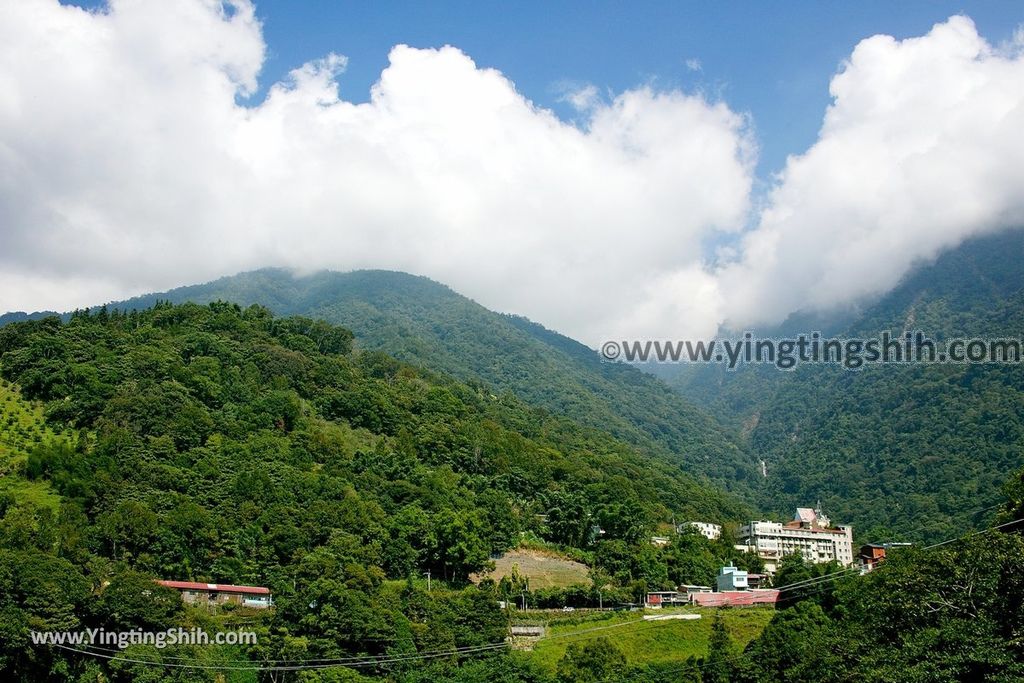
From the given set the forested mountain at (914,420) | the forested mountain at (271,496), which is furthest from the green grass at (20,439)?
the forested mountain at (914,420)

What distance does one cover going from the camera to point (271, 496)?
136ft

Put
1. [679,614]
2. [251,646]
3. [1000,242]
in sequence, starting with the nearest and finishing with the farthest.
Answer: [251,646], [679,614], [1000,242]

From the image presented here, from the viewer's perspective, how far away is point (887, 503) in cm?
7838

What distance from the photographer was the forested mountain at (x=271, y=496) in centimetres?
2945

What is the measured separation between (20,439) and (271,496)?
13.2 meters

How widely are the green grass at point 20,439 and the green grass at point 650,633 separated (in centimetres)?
2159

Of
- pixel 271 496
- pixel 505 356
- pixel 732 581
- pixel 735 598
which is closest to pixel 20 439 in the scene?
pixel 271 496

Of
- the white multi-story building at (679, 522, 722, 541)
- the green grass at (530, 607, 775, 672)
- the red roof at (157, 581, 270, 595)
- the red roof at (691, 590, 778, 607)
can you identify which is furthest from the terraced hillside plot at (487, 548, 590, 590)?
the white multi-story building at (679, 522, 722, 541)

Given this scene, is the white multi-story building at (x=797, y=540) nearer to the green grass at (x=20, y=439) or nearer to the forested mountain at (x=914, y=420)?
the forested mountain at (x=914, y=420)

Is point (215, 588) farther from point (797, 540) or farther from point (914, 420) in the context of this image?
point (914, 420)

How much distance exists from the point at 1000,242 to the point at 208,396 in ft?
371

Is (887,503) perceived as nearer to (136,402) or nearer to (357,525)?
(357,525)

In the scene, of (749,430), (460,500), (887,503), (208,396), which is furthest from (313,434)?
(749,430)

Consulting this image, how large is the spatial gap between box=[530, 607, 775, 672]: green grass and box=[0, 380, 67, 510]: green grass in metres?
21.6
